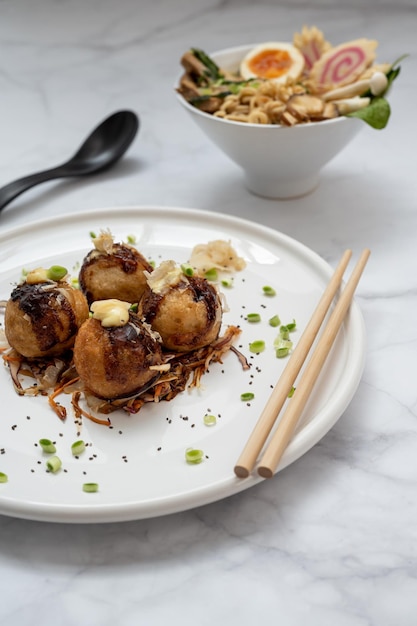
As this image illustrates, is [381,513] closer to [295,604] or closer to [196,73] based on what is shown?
[295,604]

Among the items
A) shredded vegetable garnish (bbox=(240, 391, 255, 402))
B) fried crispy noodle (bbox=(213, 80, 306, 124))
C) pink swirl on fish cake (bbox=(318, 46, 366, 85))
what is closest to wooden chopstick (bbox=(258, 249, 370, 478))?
shredded vegetable garnish (bbox=(240, 391, 255, 402))

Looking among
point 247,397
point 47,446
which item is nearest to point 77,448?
point 47,446

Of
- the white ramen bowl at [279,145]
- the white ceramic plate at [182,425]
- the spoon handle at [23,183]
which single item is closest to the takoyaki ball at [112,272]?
the white ceramic plate at [182,425]

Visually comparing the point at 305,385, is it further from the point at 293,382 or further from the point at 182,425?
the point at 182,425

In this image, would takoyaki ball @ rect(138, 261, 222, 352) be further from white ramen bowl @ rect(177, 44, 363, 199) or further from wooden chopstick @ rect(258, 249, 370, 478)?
white ramen bowl @ rect(177, 44, 363, 199)

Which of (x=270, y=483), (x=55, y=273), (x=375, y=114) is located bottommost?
(x=270, y=483)
